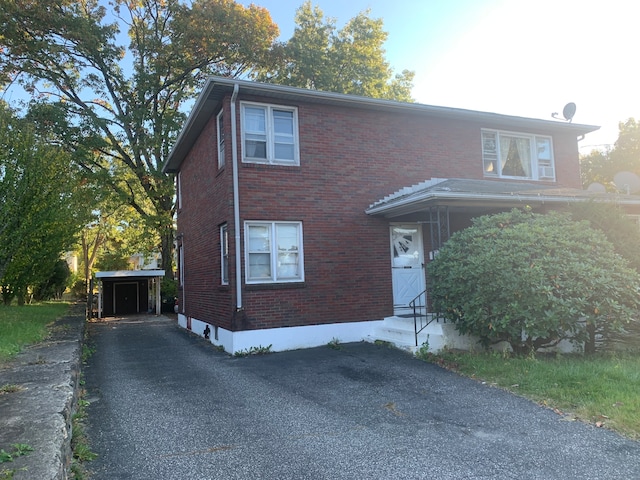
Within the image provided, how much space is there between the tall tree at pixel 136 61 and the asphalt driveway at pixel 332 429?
17007 millimetres

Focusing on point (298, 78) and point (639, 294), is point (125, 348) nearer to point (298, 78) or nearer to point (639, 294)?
point (639, 294)

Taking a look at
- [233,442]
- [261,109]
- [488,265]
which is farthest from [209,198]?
[233,442]

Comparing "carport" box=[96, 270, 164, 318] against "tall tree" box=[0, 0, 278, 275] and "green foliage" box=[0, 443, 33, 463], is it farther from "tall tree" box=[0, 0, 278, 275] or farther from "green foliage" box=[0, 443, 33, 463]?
"green foliage" box=[0, 443, 33, 463]

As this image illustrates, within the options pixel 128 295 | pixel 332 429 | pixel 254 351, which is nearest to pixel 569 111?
pixel 254 351

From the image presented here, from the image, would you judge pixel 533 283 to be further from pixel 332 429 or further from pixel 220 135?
pixel 220 135

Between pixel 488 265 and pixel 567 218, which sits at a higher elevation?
pixel 567 218

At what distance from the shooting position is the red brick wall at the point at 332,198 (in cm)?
966

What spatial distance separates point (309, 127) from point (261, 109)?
115 centimetres

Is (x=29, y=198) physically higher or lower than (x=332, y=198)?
higher

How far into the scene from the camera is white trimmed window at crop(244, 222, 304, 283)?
31.6ft

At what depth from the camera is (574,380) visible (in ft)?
19.5

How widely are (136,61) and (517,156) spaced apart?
19.0m

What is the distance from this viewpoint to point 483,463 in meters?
3.90

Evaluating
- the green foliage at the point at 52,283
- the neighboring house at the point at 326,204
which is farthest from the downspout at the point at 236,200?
the green foliage at the point at 52,283
